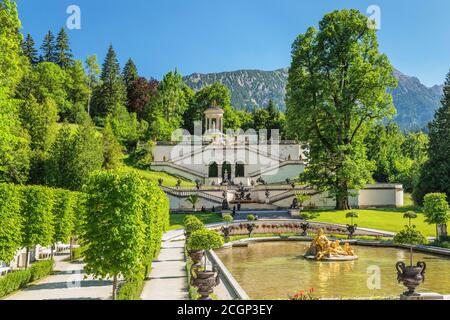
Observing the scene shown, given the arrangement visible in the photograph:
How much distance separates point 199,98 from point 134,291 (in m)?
89.9

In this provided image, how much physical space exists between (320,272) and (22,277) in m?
14.9

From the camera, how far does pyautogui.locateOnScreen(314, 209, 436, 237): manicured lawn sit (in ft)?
128

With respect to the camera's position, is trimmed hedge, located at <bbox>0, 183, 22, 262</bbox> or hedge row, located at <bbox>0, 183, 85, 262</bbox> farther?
hedge row, located at <bbox>0, 183, 85, 262</bbox>

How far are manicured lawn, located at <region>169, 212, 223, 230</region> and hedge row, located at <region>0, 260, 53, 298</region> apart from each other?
66.9 ft

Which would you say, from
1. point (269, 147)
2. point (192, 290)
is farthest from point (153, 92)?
point (192, 290)

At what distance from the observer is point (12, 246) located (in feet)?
69.3

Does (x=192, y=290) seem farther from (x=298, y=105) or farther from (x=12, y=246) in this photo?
(x=298, y=105)

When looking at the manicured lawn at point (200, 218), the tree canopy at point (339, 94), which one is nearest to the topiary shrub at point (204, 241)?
the manicured lawn at point (200, 218)

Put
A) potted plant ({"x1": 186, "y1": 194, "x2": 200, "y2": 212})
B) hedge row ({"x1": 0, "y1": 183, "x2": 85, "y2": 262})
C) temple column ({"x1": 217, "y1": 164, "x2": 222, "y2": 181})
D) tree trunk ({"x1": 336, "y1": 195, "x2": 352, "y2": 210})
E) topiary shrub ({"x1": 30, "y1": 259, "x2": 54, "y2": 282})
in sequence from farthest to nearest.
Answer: temple column ({"x1": 217, "y1": 164, "x2": 222, "y2": 181}) → potted plant ({"x1": 186, "y1": 194, "x2": 200, "y2": 212}) → tree trunk ({"x1": 336, "y1": 195, "x2": 352, "y2": 210}) → topiary shrub ({"x1": 30, "y1": 259, "x2": 54, "y2": 282}) → hedge row ({"x1": 0, "y1": 183, "x2": 85, "y2": 262})

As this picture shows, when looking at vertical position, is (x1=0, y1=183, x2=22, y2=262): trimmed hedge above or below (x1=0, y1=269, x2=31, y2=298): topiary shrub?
above

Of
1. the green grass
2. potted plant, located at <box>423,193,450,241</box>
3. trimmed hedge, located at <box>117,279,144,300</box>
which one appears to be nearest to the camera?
trimmed hedge, located at <box>117,279,144,300</box>

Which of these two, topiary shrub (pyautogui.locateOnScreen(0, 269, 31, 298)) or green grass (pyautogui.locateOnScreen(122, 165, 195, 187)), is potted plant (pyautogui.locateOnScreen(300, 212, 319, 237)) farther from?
topiary shrub (pyautogui.locateOnScreen(0, 269, 31, 298))

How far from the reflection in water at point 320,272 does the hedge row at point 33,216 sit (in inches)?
361

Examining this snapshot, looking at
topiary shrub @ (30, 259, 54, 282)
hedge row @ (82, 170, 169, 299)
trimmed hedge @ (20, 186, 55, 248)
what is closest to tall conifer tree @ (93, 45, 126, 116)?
trimmed hedge @ (20, 186, 55, 248)
